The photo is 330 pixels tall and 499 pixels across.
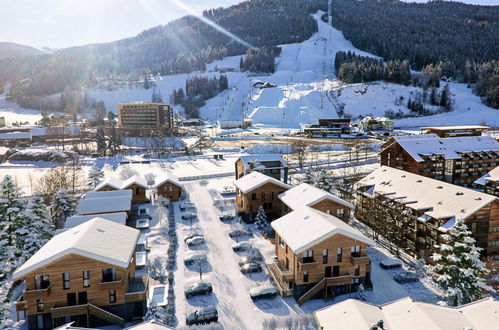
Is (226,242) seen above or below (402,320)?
below

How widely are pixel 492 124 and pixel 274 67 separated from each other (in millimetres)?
118205

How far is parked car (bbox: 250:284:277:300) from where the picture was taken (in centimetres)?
2325

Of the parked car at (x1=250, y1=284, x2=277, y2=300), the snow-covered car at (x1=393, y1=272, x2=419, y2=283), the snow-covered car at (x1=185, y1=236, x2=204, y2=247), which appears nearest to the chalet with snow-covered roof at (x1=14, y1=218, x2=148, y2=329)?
the parked car at (x1=250, y1=284, x2=277, y2=300)

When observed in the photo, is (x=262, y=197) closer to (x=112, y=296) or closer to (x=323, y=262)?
(x=323, y=262)

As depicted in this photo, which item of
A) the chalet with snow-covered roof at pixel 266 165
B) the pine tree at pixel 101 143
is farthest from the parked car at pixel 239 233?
the pine tree at pixel 101 143

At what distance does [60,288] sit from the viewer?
20141mm

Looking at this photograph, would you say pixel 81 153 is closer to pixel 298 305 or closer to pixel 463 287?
pixel 298 305

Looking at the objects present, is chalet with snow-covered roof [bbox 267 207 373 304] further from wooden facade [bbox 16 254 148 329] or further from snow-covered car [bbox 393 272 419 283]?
wooden facade [bbox 16 254 148 329]

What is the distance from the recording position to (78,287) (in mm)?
20328

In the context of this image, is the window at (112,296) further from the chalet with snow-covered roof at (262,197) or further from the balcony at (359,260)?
the chalet with snow-covered roof at (262,197)

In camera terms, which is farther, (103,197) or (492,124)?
(492,124)

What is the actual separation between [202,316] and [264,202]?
18.3m

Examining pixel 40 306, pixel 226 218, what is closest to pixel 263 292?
pixel 40 306

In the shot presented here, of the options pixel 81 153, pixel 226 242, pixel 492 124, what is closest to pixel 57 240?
pixel 226 242
